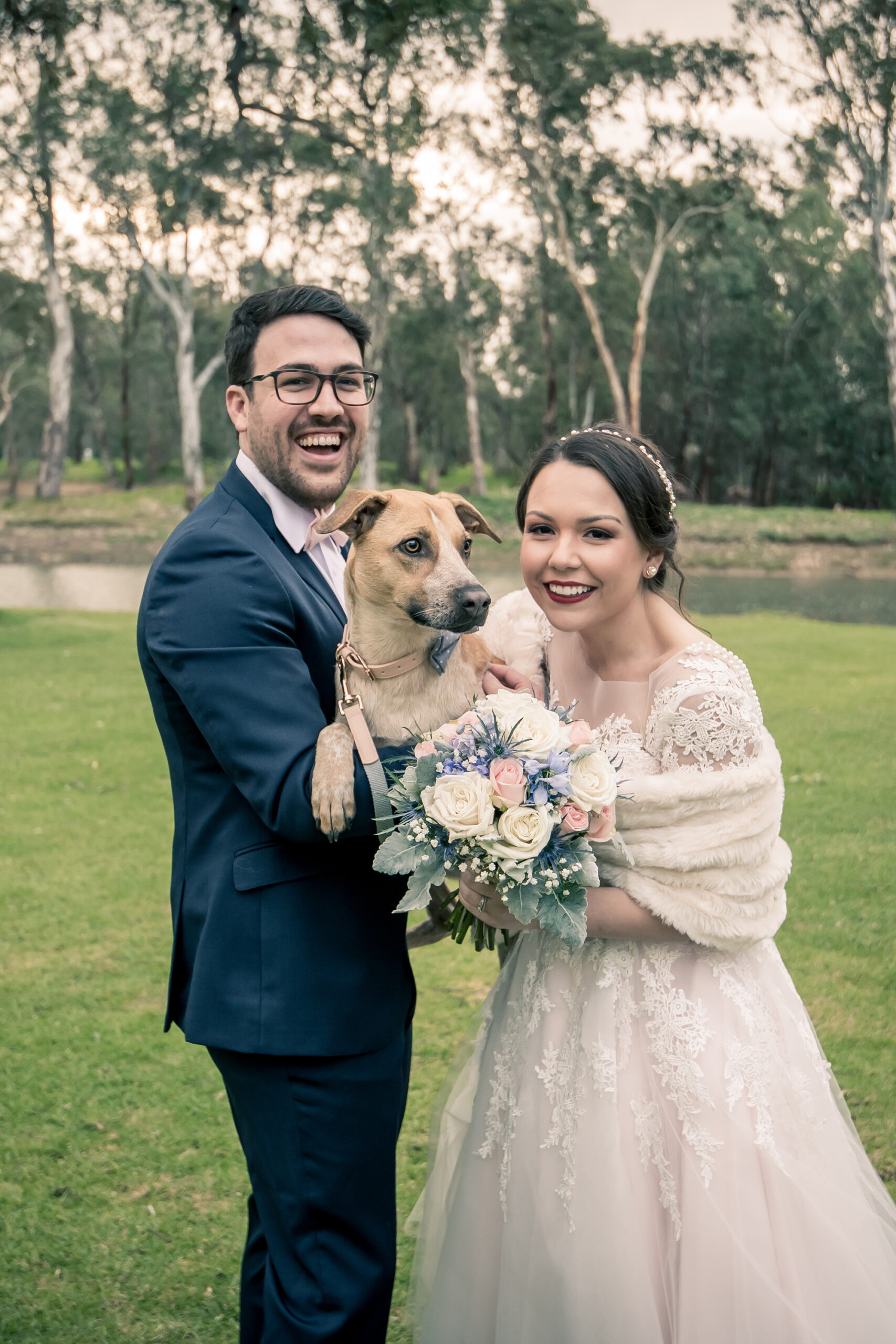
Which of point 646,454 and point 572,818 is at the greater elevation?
point 646,454

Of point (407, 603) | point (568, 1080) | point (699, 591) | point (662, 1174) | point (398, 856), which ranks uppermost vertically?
point (407, 603)

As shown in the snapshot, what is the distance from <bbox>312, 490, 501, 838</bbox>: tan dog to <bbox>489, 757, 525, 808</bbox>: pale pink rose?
47 cm

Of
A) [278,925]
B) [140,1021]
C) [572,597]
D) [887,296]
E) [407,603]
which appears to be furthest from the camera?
[887,296]

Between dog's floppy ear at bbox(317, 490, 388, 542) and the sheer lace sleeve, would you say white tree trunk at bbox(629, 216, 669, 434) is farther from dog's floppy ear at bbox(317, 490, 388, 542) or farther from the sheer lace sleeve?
the sheer lace sleeve

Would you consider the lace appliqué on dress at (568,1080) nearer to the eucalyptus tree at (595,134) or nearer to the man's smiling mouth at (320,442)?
the man's smiling mouth at (320,442)

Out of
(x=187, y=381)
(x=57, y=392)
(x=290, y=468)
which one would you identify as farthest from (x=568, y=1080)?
(x=57, y=392)

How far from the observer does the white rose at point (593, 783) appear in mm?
2217

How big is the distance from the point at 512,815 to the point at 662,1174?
3.48 ft

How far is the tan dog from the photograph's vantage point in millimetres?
2678

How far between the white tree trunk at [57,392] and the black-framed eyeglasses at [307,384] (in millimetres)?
32968

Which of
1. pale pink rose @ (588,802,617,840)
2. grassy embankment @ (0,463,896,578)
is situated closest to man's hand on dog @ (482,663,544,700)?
pale pink rose @ (588,802,617,840)

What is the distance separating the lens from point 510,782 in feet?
7.13

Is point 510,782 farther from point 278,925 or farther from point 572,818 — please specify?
point 278,925

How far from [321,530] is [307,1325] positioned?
189cm
